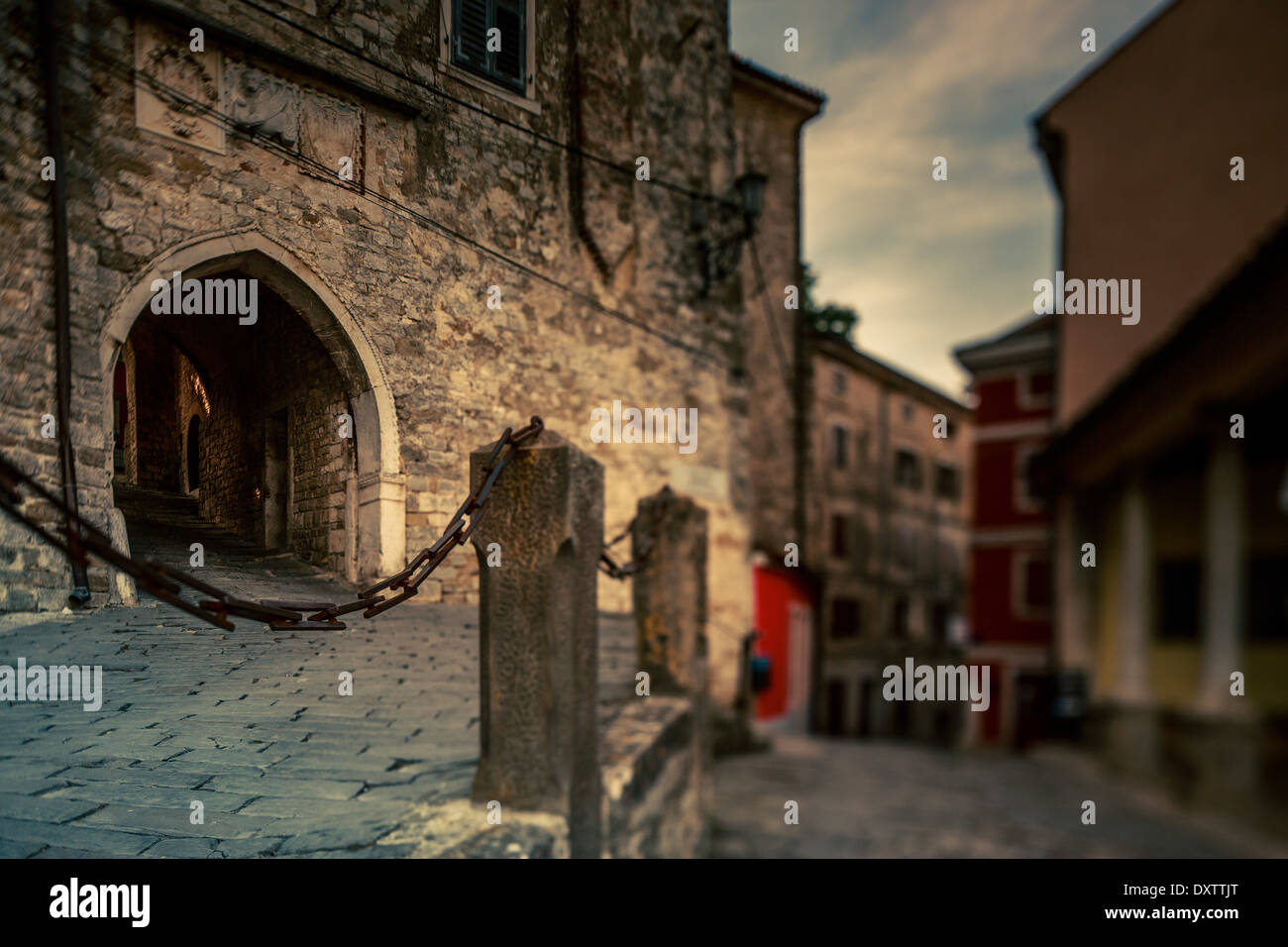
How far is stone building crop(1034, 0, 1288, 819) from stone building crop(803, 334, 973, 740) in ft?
1.98

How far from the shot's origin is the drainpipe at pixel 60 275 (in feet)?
3.59

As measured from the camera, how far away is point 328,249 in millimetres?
1417

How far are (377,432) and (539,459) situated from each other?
46cm

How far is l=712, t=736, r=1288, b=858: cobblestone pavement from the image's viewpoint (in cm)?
418

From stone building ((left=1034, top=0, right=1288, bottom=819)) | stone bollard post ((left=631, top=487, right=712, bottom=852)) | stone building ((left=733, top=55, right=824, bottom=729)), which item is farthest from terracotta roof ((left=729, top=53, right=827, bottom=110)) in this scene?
stone bollard post ((left=631, top=487, right=712, bottom=852))

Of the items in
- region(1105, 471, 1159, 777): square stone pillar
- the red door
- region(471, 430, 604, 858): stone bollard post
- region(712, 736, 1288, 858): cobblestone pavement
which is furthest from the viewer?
the red door

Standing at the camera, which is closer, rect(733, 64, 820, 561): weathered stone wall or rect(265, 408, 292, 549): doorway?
rect(265, 408, 292, 549): doorway

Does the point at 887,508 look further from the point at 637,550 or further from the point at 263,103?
the point at 263,103

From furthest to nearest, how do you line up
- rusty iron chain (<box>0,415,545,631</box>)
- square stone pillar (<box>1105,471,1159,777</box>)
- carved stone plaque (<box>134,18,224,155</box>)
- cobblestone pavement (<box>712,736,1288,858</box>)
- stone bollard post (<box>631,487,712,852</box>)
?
cobblestone pavement (<box>712,736,1288,858</box>) → square stone pillar (<box>1105,471,1159,777</box>) → stone bollard post (<box>631,487,712,852</box>) → carved stone plaque (<box>134,18,224,155</box>) → rusty iron chain (<box>0,415,545,631</box>)

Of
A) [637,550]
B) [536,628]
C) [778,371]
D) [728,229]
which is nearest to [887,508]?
[778,371]

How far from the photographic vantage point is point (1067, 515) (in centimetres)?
395

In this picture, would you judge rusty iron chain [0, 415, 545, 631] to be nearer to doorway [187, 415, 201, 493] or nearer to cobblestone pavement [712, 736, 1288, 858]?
doorway [187, 415, 201, 493]

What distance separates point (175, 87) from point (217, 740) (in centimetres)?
123
